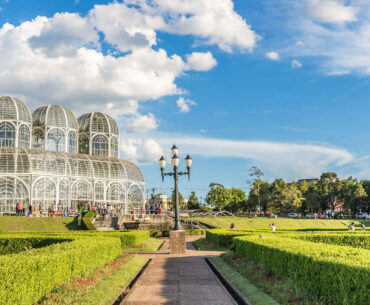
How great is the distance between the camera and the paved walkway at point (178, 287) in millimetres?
10352

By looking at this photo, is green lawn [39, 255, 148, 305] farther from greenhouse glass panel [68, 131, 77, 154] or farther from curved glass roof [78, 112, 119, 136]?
curved glass roof [78, 112, 119, 136]

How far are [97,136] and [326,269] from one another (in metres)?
53.0

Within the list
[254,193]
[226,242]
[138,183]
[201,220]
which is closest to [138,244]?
[226,242]

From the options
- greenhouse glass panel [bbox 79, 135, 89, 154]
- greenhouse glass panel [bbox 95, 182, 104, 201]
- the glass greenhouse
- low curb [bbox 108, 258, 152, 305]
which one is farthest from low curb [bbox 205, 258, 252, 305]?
greenhouse glass panel [bbox 79, 135, 89, 154]

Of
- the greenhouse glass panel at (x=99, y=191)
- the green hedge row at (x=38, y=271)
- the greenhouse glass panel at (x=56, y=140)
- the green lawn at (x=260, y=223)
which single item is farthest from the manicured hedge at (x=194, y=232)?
the greenhouse glass panel at (x=56, y=140)

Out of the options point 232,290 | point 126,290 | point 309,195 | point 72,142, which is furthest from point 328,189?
point 126,290

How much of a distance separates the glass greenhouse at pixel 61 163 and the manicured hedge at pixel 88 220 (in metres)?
8.28

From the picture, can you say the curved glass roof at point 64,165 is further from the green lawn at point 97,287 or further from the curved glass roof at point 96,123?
the green lawn at point 97,287

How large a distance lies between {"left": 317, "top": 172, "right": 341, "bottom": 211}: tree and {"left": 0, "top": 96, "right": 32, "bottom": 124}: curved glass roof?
56867mm

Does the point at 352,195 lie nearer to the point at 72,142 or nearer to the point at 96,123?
the point at 96,123

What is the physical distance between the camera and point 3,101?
5153cm

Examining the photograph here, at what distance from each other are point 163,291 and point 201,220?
3416 centimetres

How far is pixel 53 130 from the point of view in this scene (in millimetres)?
55031

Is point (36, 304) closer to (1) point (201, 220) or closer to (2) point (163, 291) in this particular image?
(2) point (163, 291)
